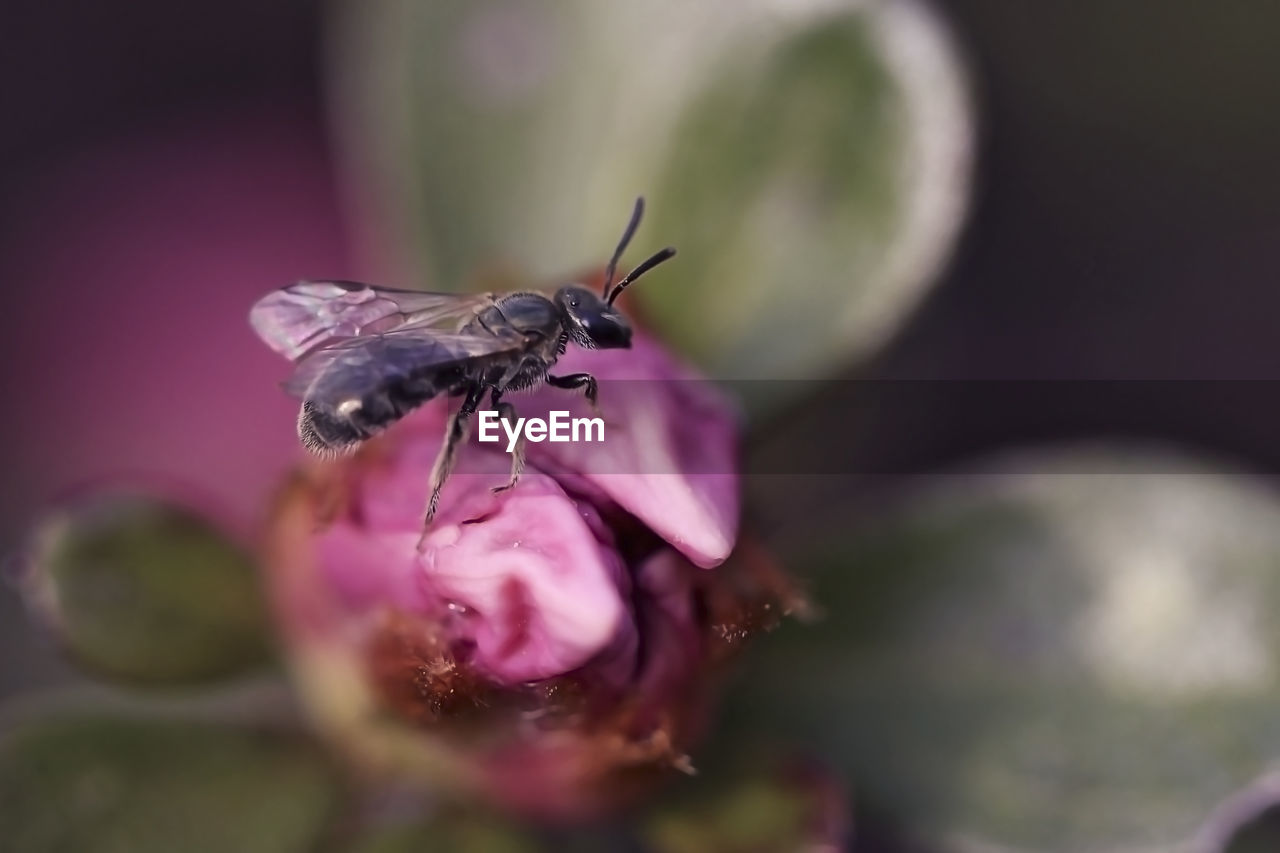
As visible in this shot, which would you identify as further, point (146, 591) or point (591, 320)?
point (146, 591)

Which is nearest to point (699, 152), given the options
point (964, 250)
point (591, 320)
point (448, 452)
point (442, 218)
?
point (442, 218)

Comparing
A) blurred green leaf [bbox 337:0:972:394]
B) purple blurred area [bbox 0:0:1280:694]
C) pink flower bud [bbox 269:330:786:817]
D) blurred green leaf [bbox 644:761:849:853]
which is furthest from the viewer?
purple blurred area [bbox 0:0:1280:694]

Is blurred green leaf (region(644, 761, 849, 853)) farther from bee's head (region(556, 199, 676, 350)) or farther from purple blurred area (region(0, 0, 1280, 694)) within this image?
purple blurred area (region(0, 0, 1280, 694))

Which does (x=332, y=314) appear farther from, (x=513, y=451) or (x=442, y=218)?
(x=442, y=218)

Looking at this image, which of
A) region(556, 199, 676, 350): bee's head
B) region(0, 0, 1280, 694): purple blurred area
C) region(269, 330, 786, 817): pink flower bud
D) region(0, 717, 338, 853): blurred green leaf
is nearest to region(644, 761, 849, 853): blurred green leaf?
region(269, 330, 786, 817): pink flower bud

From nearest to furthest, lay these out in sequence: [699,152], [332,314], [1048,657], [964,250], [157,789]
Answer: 1. [332,314]
2. [157,789]
3. [1048,657]
4. [699,152]
5. [964,250]

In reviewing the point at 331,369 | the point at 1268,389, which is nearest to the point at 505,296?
the point at 331,369

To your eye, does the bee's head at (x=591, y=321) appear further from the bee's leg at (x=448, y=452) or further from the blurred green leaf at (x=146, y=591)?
the blurred green leaf at (x=146, y=591)
